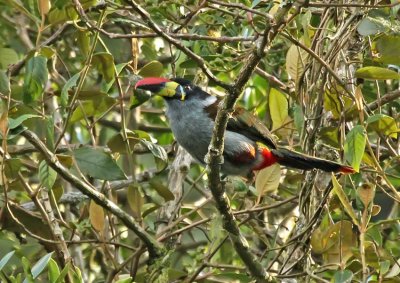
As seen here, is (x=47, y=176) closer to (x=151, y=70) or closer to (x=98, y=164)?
(x=98, y=164)

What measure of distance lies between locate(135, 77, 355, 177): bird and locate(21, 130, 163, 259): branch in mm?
649

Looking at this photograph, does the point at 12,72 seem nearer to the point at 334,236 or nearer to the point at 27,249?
the point at 27,249

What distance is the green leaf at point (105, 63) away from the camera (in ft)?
12.7

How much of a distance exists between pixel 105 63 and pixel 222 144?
784 mm

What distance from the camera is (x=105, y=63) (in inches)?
154

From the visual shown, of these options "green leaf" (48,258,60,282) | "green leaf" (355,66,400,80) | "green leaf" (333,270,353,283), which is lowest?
"green leaf" (48,258,60,282)

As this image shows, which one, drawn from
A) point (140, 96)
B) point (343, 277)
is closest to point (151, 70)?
point (140, 96)

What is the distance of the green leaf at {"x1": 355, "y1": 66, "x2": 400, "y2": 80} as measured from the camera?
348cm

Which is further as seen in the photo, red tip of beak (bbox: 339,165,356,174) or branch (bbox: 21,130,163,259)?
red tip of beak (bbox: 339,165,356,174)

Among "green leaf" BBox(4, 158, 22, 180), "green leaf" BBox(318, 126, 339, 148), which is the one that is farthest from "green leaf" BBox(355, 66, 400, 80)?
"green leaf" BBox(4, 158, 22, 180)

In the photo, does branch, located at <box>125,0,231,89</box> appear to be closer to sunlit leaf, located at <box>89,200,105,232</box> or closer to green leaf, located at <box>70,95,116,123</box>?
green leaf, located at <box>70,95,116,123</box>

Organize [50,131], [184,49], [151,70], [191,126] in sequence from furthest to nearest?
[191,126] < [151,70] < [50,131] < [184,49]

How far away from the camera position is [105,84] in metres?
4.11

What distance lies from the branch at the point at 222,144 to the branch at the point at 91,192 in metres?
0.44
